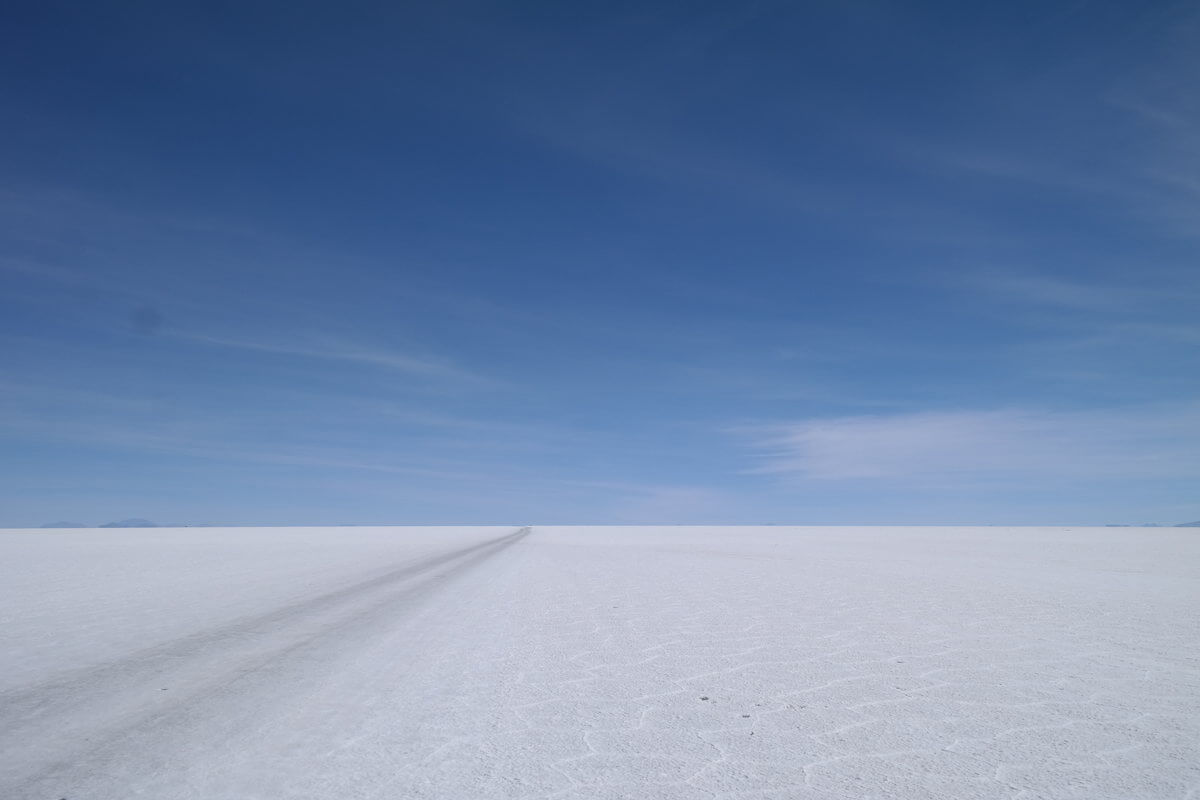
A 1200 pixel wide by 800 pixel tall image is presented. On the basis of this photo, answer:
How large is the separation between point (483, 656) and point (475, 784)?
2.69 m

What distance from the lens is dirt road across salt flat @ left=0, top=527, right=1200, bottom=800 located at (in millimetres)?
2959

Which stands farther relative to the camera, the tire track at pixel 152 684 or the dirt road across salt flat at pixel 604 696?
the tire track at pixel 152 684

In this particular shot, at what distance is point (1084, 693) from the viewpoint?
425 centimetres

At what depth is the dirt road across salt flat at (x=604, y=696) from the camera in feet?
9.71

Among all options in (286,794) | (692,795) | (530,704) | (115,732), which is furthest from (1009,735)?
(115,732)

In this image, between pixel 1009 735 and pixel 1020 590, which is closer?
pixel 1009 735

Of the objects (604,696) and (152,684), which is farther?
(152,684)

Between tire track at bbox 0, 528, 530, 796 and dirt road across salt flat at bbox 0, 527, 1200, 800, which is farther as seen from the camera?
tire track at bbox 0, 528, 530, 796

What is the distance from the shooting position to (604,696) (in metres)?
4.30

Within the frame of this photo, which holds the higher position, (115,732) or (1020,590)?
(1020,590)

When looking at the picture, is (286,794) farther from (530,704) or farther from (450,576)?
(450,576)

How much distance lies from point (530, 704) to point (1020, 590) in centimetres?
867

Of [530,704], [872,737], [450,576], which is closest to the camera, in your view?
[872,737]

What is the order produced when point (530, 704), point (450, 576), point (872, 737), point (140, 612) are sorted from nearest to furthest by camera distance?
point (872, 737)
point (530, 704)
point (140, 612)
point (450, 576)
